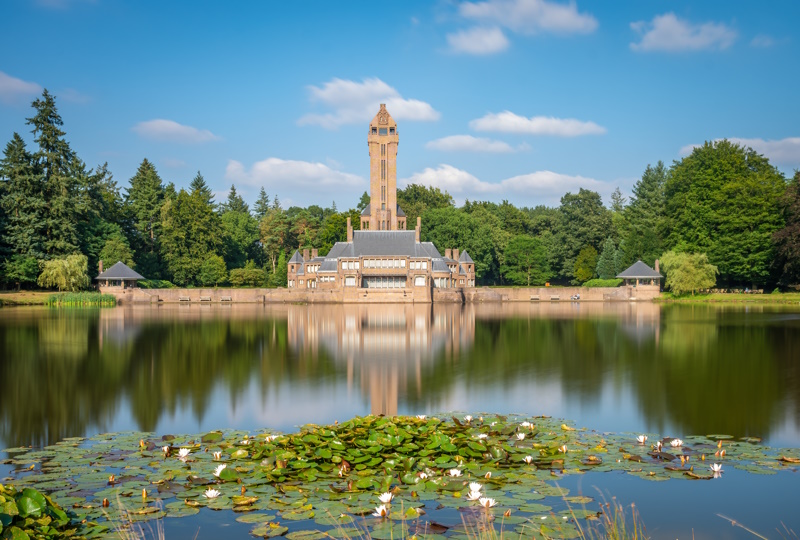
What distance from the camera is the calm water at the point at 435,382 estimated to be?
524 inches

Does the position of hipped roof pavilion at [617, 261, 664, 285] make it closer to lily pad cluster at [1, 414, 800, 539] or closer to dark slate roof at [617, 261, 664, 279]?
dark slate roof at [617, 261, 664, 279]

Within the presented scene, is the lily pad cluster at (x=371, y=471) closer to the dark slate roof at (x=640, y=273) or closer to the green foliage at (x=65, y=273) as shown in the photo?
the green foliage at (x=65, y=273)

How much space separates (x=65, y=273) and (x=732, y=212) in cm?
6462

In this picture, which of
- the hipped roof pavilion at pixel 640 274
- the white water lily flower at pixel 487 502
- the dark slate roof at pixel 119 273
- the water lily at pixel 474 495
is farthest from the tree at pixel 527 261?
the white water lily flower at pixel 487 502

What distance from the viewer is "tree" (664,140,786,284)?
6725 centimetres

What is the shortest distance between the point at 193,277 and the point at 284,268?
1433cm

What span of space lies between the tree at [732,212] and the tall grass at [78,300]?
190 feet

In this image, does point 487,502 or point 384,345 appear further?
point 384,345

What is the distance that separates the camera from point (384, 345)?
1156 inches

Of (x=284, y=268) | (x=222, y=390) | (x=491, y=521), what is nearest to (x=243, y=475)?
(x=491, y=521)

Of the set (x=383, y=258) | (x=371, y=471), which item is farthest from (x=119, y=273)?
(x=371, y=471)

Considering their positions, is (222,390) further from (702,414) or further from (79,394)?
(702,414)

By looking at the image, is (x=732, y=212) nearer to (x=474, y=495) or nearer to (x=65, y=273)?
(x=65, y=273)

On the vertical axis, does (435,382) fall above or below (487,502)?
below
